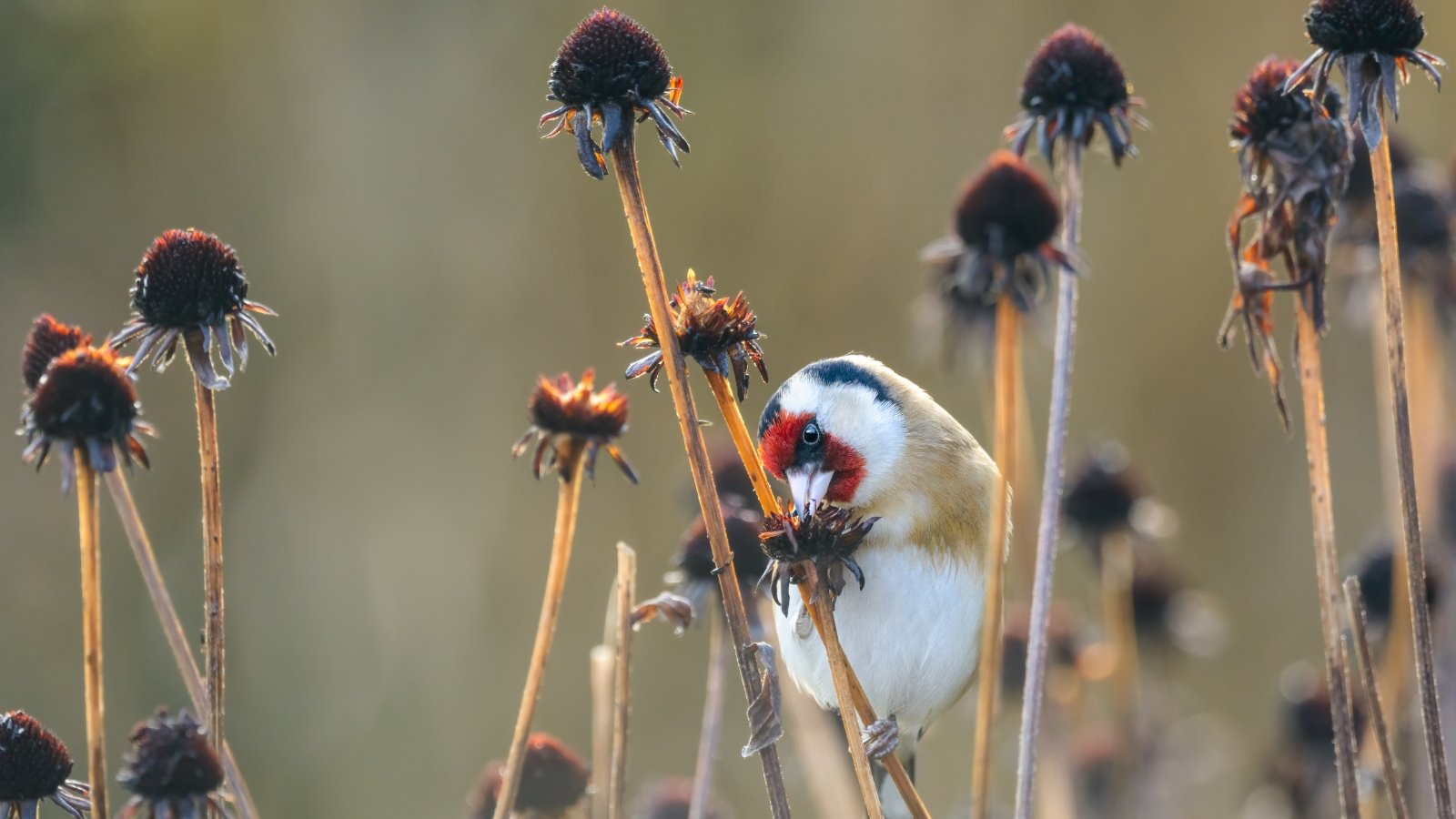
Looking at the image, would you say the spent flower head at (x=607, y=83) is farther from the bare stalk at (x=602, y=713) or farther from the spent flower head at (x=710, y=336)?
the bare stalk at (x=602, y=713)

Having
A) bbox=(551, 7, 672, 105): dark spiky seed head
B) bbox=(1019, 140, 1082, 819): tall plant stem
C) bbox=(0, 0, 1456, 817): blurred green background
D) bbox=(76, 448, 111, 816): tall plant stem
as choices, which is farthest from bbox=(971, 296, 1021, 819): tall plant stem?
bbox=(0, 0, 1456, 817): blurred green background

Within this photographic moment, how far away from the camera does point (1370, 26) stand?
1.82 m

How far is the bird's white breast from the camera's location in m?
2.50

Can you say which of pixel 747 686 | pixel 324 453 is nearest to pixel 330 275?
pixel 324 453

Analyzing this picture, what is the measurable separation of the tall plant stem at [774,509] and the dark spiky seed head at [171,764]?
0.69 meters

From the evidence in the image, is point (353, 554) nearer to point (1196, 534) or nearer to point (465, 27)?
point (465, 27)

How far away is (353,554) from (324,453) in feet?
1.49

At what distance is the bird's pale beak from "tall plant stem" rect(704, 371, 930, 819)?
0.40m

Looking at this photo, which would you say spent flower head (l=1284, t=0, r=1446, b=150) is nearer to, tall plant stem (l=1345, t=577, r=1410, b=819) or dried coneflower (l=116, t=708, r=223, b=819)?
tall plant stem (l=1345, t=577, r=1410, b=819)

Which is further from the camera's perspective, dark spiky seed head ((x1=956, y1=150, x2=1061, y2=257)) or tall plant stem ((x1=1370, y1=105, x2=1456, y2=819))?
dark spiky seed head ((x1=956, y1=150, x2=1061, y2=257))

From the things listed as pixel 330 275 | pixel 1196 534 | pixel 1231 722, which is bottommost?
pixel 1231 722

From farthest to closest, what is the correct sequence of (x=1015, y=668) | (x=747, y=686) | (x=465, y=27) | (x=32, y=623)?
(x=465, y=27)
(x=32, y=623)
(x=1015, y=668)
(x=747, y=686)

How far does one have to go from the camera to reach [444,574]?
6500 mm

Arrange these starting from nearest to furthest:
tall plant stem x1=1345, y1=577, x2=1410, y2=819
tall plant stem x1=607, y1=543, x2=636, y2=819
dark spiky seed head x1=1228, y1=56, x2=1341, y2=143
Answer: tall plant stem x1=1345, y1=577, x2=1410, y2=819 → tall plant stem x1=607, y1=543, x2=636, y2=819 → dark spiky seed head x1=1228, y1=56, x2=1341, y2=143
